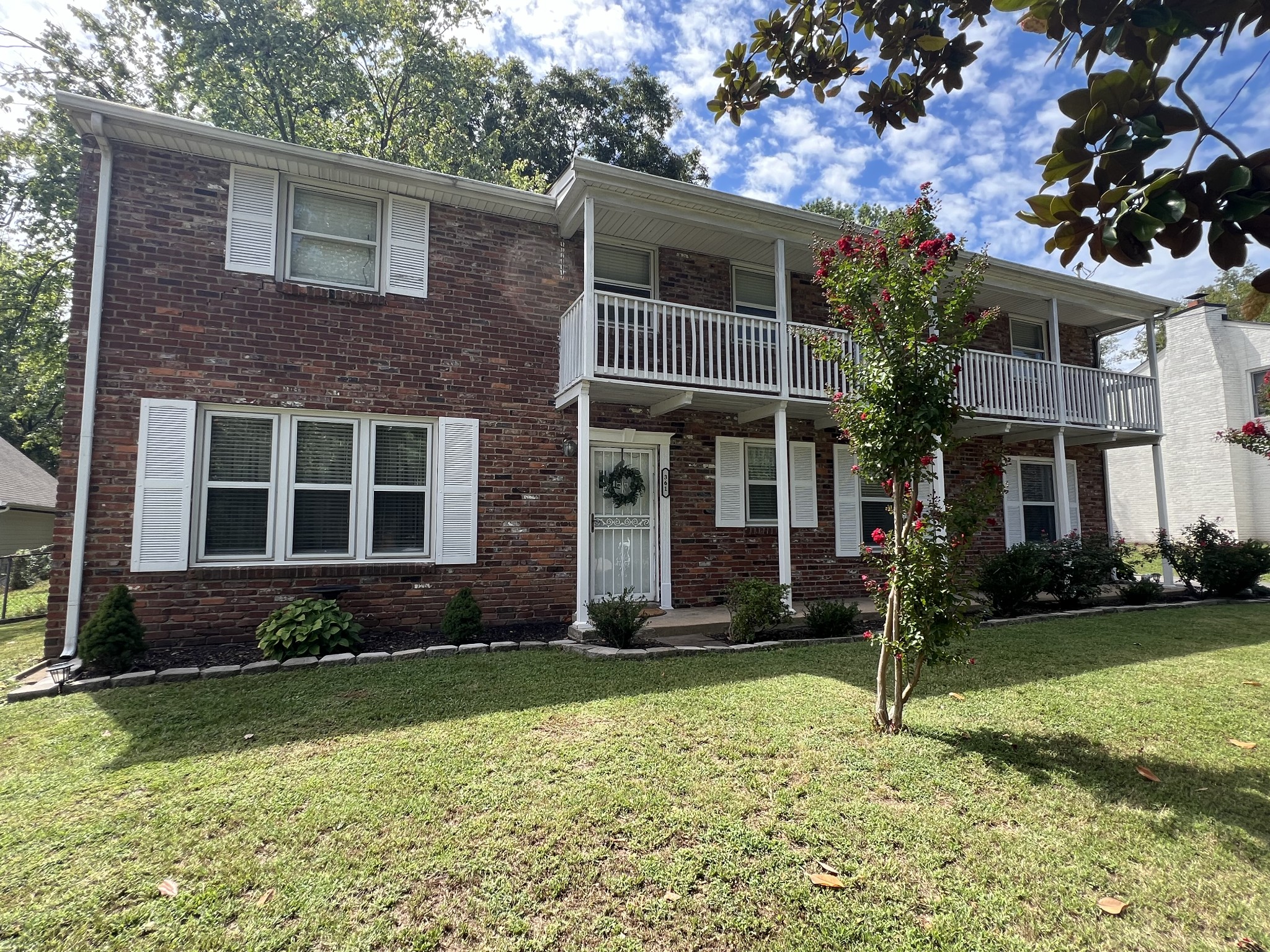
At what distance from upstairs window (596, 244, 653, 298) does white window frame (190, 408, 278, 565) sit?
4652mm

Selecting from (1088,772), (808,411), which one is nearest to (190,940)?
(1088,772)

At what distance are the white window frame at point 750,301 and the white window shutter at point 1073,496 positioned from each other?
7412 millimetres

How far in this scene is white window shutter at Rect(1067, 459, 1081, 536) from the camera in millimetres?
11438

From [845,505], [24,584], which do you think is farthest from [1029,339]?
[24,584]

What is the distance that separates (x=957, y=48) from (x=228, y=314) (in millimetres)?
6973

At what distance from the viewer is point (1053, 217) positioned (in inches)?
58.4

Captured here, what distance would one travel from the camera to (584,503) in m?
6.58

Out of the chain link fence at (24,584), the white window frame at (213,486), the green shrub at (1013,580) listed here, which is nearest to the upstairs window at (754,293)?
the green shrub at (1013,580)

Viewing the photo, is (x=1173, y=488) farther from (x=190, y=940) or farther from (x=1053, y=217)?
(x=190, y=940)

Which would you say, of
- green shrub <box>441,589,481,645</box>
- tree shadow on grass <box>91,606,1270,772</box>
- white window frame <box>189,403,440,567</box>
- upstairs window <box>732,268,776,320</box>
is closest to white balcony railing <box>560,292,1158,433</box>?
upstairs window <box>732,268,776,320</box>

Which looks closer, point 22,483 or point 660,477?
point 660,477

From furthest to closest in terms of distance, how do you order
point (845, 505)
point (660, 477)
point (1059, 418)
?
point (1059, 418), point (845, 505), point (660, 477)

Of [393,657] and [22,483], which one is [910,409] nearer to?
[393,657]

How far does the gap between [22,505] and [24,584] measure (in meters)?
4.37
